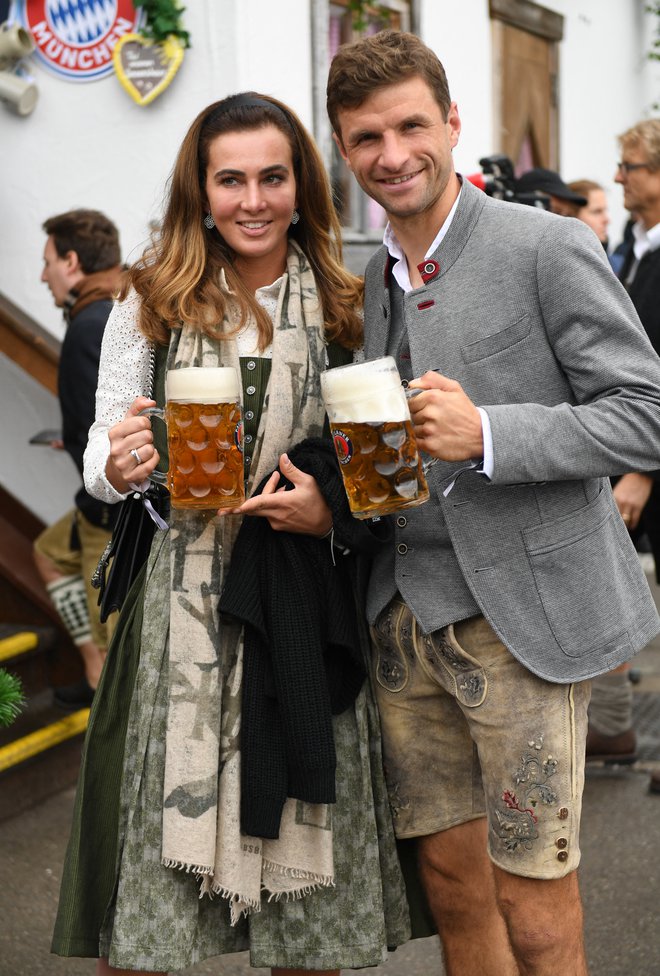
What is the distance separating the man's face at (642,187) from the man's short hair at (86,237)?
199 cm

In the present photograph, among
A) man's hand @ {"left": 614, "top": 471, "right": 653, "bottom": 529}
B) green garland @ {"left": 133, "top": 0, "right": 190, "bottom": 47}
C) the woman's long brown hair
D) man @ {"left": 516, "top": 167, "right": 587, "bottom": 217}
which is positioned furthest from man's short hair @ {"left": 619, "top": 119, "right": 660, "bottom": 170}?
the woman's long brown hair

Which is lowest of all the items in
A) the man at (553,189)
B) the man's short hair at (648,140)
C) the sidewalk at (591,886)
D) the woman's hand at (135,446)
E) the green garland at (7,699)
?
the sidewalk at (591,886)

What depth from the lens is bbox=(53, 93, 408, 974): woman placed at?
231 centimetres

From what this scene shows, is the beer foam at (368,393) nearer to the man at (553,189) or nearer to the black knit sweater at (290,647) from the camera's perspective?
the black knit sweater at (290,647)

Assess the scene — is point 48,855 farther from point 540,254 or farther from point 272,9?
point 272,9

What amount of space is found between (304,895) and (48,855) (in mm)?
1811

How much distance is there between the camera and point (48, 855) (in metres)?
3.94

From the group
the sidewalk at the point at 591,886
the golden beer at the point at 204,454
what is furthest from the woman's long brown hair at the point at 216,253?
the sidewalk at the point at 591,886

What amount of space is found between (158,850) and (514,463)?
101 centimetres

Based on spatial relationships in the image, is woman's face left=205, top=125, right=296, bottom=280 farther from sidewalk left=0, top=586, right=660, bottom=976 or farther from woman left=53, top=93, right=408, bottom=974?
sidewalk left=0, top=586, right=660, bottom=976

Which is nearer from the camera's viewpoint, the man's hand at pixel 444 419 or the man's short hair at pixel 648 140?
the man's hand at pixel 444 419

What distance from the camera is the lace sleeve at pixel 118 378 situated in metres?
2.40

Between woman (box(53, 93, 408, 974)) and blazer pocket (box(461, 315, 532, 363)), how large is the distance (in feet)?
1.20

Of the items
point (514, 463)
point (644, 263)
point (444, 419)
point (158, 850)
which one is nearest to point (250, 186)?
point (444, 419)
